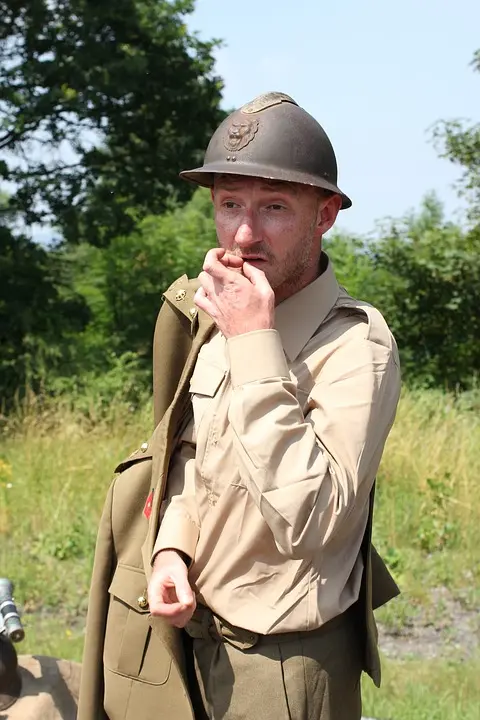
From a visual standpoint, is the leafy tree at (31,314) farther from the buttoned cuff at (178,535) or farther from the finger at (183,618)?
the finger at (183,618)

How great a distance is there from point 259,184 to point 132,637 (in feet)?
3.96

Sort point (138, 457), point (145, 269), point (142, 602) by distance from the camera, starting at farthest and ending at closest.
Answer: point (145, 269) < point (138, 457) < point (142, 602)

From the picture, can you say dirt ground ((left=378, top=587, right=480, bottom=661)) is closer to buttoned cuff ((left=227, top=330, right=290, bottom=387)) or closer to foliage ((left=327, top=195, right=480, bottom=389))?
buttoned cuff ((left=227, top=330, right=290, bottom=387))

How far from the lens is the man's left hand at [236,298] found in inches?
76.5

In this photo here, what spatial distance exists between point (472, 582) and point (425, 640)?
0.80 metres

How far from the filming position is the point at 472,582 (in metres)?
5.92

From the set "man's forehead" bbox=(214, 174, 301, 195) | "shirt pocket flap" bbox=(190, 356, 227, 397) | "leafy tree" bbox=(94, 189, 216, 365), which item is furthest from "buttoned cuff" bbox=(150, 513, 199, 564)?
"leafy tree" bbox=(94, 189, 216, 365)

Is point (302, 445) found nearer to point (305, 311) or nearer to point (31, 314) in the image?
point (305, 311)

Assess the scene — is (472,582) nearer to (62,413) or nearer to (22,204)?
(62,413)

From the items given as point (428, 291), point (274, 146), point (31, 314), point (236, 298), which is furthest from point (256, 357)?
point (428, 291)

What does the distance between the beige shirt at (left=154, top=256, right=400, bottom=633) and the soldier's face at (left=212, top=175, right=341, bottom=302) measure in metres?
0.09

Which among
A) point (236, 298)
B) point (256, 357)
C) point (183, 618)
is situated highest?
point (236, 298)

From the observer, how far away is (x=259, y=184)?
85.1 inches

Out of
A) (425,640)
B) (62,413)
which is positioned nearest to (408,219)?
(62,413)
